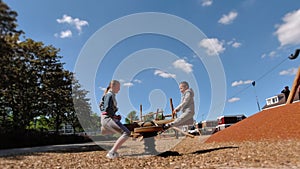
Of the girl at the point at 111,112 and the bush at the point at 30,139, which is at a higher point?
the girl at the point at 111,112

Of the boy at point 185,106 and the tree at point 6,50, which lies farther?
the boy at point 185,106

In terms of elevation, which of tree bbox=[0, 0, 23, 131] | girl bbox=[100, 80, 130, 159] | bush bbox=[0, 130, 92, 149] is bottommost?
bush bbox=[0, 130, 92, 149]

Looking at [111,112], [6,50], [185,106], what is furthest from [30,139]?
[185,106]

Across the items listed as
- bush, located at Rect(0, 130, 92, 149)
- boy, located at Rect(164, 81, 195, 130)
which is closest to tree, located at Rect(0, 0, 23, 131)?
bush, located at Rect(0, 130, 92, 149)

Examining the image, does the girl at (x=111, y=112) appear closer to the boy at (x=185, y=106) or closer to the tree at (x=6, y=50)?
the boy at (x=185, y=106)

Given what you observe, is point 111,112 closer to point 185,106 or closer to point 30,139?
point 185,106

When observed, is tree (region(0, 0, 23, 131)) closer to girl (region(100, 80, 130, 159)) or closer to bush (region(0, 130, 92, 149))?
bush (region(0, 130, 92, 149))

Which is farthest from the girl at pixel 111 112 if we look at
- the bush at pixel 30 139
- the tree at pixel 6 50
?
the bush at pixel 30 139

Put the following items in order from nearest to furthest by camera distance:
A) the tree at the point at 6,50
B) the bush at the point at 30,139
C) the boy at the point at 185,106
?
the tree at the point at 6,50 → the boy at the point at 185,106 → the bush at the point at 30,139

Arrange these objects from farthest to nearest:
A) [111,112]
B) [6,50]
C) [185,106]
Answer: [6,50] → [185,106] → [111,112]

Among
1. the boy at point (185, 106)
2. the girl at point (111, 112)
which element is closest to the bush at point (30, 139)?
the girl at point (111, 112)

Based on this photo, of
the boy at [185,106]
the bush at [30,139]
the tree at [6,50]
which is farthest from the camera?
the bush at [30,139]

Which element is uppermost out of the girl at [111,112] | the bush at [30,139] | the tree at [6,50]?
the tree at [6,50]

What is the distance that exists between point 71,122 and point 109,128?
29.1m
